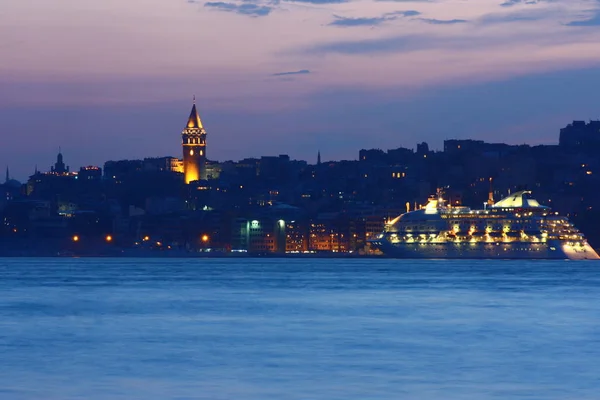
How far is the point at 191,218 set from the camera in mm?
127250

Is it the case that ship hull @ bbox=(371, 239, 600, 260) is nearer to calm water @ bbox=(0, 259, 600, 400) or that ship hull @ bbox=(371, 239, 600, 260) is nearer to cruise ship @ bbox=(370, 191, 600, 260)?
cruise ship @ bbox=(370, 191, 600, 260)

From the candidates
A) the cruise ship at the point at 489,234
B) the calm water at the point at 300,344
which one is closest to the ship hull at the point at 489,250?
the cruise ship at the point at 489,234

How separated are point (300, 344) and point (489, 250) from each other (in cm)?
6678

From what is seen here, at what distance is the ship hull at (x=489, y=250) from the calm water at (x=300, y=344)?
40008 mm

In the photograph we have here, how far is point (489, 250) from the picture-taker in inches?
3652

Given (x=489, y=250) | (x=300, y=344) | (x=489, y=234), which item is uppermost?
(x=489, y=234)

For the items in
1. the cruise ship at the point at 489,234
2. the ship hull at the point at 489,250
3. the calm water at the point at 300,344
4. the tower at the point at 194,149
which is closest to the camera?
the calm water at the point at 300,344

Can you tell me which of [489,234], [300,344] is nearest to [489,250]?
[489,234]

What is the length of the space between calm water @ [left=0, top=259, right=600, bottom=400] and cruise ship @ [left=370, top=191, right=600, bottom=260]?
40.0m

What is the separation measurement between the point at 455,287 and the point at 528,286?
290 centimetres

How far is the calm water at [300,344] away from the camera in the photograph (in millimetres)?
20266

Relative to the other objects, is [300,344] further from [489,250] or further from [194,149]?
[194,149]

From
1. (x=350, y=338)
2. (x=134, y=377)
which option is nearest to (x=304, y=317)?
(x=350, y=338)

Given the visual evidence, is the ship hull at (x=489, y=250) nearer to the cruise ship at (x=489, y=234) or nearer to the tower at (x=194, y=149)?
the cruise ship at (x=489, y=234)
